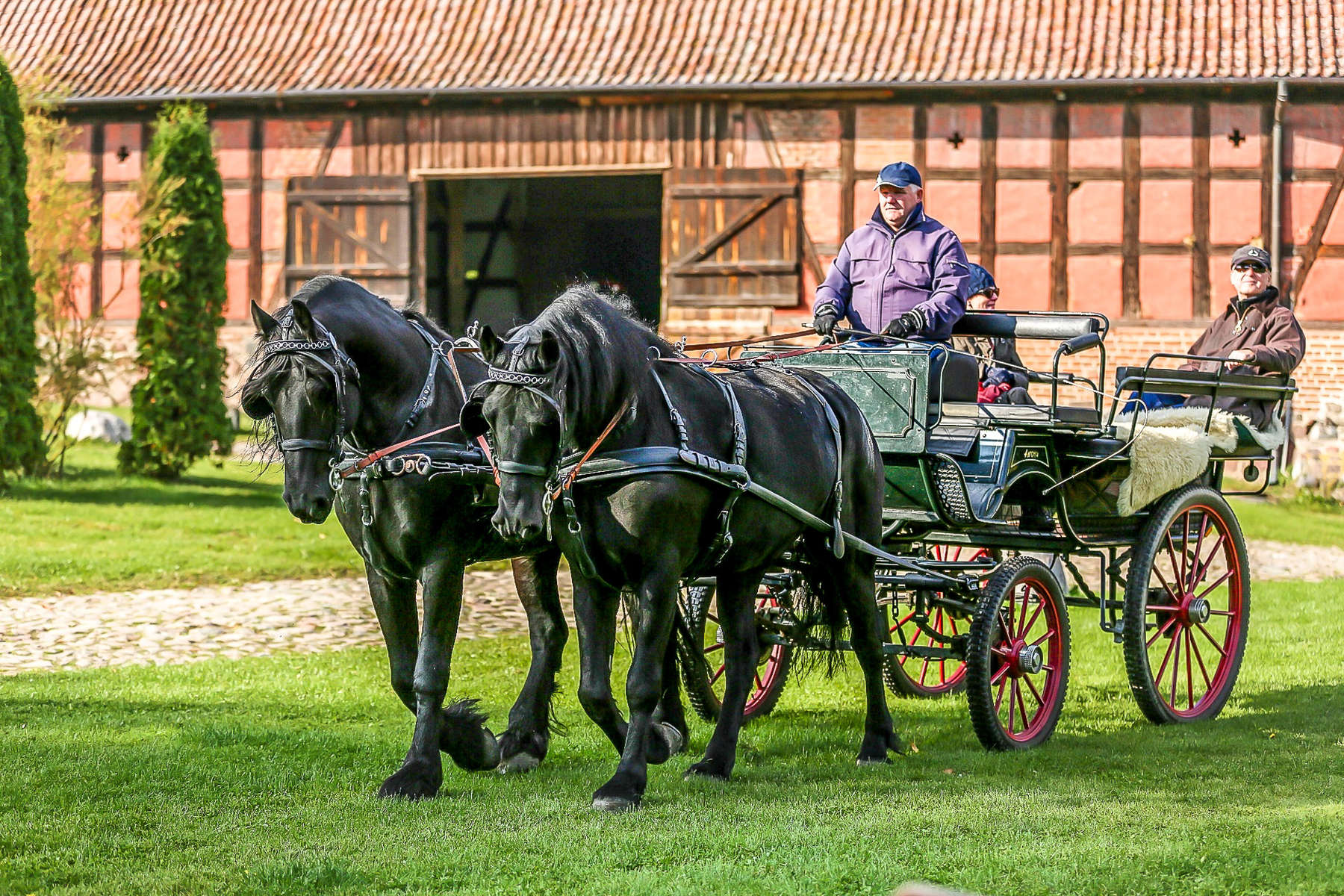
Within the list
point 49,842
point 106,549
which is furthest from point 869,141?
point 49,842

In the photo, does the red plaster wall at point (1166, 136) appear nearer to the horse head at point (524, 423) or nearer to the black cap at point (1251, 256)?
the black cap at point (1251, 256)

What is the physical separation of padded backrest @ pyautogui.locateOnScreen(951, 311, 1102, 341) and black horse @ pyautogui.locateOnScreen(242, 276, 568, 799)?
8.53ft

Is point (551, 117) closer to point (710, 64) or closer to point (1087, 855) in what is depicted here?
point (710, 64)

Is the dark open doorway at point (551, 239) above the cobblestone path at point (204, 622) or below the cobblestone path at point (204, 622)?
above

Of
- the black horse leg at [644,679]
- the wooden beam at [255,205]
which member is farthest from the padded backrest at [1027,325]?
the wooden beam at [255,205]

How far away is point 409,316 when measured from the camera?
5574mm

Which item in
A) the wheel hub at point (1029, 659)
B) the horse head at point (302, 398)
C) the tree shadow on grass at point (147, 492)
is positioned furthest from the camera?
the tree shadow on grass at point (147, 492)

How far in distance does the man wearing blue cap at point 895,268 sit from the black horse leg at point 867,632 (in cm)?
126

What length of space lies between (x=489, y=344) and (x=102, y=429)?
55.1 ft

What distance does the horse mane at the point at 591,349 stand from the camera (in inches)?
191

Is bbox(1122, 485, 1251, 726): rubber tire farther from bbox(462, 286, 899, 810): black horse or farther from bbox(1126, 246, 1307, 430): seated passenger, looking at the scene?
bbox(462, 286, 899, 810): black horse

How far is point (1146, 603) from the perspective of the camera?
22.6ft

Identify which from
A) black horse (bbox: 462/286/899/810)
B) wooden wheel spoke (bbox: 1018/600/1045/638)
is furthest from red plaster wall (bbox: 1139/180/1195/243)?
black horse (bbox: 462/286/899/810)

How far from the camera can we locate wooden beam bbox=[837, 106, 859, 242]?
19266 millimetres
